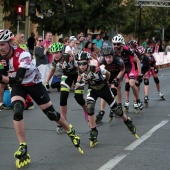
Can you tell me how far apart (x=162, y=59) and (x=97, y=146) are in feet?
92.1

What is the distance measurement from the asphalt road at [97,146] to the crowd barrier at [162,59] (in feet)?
72.1

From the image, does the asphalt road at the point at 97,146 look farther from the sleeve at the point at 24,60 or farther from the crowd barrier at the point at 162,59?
the crowd barrier at the point at 162,59

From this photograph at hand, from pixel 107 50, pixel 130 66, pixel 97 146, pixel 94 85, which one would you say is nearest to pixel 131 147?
pixel 97 146

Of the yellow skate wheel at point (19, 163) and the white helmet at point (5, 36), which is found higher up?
the white helmet at point (5, 36)

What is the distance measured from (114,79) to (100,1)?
17.0 metres

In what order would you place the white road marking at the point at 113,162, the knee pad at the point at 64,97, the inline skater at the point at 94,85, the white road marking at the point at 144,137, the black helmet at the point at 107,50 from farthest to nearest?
the knee pad at the point at 64,97, the black helmet at the point at 107,50, the inline skater at the point at 94,85, the white road marking at the point at 144,137, the white road marking at the point at 113,162

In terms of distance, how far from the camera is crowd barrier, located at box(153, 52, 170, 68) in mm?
35681

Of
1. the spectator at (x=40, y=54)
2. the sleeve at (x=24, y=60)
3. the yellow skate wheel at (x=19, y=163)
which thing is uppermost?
the sleeve at (x=24, y=60)

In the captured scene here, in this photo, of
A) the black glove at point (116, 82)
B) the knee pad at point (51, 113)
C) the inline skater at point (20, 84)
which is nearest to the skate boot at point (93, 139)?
the inline skater at point (20, 84)

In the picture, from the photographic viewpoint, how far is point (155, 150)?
925cm

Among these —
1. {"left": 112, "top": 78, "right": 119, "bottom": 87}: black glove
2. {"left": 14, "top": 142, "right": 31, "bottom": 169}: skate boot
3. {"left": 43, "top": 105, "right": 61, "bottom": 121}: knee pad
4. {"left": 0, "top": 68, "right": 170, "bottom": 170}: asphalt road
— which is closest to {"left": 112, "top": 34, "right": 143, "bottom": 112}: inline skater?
{"left": 0, "top": 68, "right": 170, "bottom": 170}: asphalt road

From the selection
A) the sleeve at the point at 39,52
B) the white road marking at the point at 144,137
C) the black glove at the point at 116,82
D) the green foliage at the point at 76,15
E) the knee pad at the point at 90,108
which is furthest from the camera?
the green foliage at the point at 76,15

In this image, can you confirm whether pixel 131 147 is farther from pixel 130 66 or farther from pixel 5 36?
pixel 130 66

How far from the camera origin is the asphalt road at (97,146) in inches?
324
